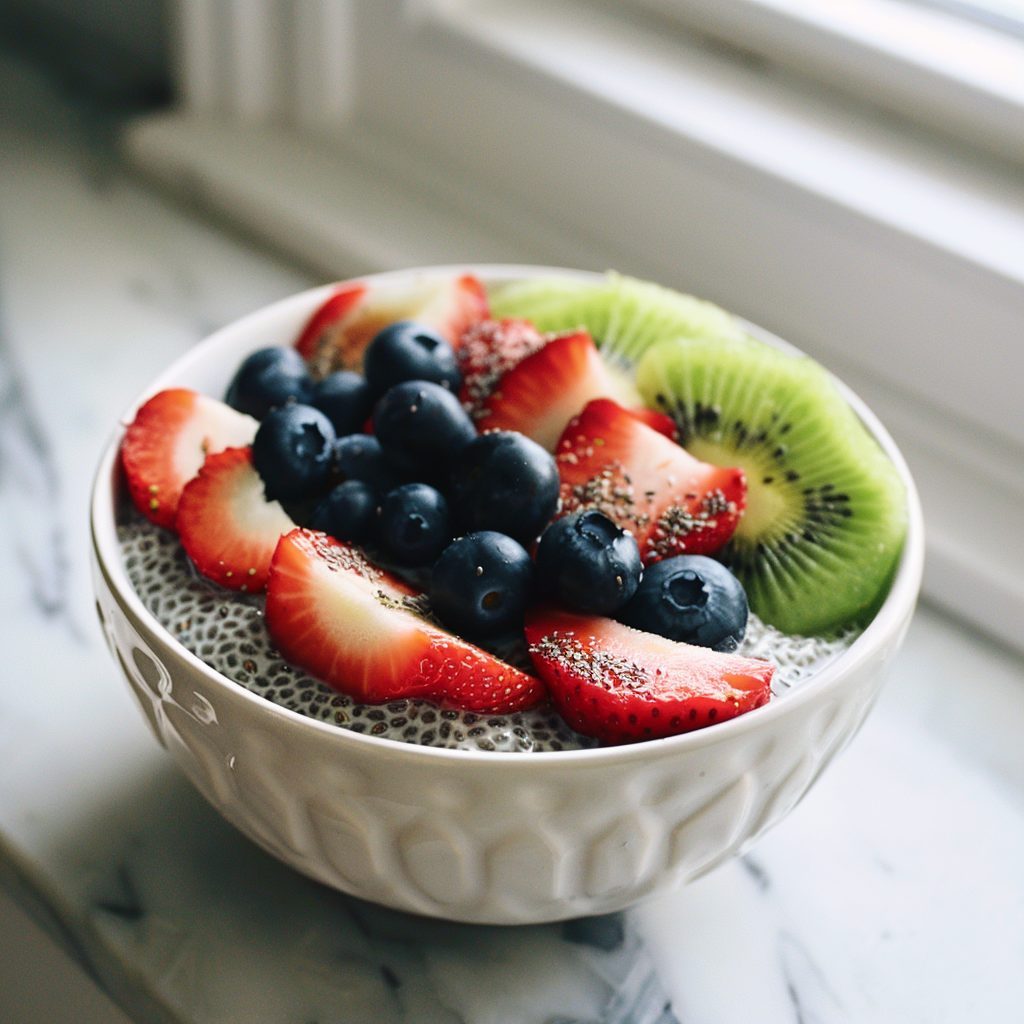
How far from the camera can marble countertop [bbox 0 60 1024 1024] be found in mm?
613

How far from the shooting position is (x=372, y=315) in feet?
2.47

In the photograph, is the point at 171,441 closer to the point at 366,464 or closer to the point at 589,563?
the point at 366,464

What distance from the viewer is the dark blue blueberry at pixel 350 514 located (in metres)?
0.61

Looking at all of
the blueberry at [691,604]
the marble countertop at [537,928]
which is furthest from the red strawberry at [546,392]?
the marble countertop at [537,928]

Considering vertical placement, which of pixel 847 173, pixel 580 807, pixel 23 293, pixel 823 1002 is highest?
pixel 847 173

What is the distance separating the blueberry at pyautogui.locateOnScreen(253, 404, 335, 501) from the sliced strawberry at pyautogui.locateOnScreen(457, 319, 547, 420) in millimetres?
91

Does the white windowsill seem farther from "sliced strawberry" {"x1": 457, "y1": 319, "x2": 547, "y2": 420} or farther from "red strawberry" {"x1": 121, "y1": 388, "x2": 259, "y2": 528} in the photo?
→ "red strawberry" {"x1": 121, "y1": 388, "x2": 259, "y2": 528}

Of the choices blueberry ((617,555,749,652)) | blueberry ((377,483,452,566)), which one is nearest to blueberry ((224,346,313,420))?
blueberry ((377,483,452,566))

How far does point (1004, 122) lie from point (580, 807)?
59cm

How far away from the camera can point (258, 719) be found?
1.71 feet

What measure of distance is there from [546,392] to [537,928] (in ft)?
0.85

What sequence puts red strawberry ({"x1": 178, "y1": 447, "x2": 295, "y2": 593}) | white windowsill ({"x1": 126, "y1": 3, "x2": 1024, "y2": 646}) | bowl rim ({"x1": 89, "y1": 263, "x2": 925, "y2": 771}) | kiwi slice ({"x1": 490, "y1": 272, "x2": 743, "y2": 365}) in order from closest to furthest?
bowl rim ({"x1": 89, "y1": 263, "x2": 925, "y2": 771}), red strawberry ({"x1": 178, "y1": 447, "x2": 295, "y2": 593}), kiwi slice ({"x1": 490, "y1": 272, "x2": 743, "y2": 365}), white windowsill ({"x1": 126, "y1": 3, "x2": 1024, "y2": 646})

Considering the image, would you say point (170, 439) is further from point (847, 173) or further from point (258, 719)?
point (847, 173)

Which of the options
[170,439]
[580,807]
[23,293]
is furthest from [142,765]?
[23,293]
